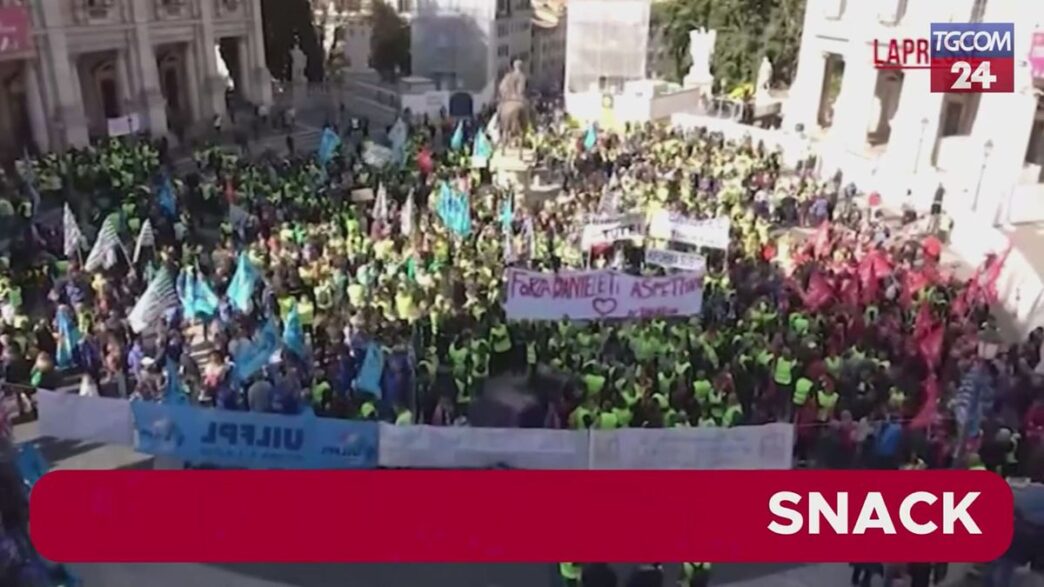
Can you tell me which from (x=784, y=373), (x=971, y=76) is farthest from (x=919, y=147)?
(x=784, y=373)

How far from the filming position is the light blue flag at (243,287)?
1475 cm

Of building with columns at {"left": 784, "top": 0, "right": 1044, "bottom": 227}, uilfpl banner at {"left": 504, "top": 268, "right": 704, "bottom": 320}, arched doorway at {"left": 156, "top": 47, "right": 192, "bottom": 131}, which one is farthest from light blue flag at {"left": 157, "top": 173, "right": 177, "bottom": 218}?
building with columns at {"left": 784, "top": 0, "right": 1044, "bottom": 227}

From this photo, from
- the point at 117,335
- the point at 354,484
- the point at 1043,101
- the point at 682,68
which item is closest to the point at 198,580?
the point at 354,484

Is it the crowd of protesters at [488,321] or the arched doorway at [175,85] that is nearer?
the crowd of protesters at [488,321]

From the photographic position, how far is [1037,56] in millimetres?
26062

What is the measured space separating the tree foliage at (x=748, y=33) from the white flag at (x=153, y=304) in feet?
143

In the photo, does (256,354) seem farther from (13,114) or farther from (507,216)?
(13,114)

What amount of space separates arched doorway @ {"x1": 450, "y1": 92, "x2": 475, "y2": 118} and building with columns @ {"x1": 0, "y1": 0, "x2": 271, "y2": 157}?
10.4 metres

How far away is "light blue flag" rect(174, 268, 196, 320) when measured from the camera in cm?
1450

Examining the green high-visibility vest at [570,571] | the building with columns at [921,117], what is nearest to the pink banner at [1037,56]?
the building with columns at [921,117]

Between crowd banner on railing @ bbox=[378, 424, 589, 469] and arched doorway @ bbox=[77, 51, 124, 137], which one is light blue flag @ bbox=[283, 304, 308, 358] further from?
arched doorway @ bbox=[77, 51, 124, 137]

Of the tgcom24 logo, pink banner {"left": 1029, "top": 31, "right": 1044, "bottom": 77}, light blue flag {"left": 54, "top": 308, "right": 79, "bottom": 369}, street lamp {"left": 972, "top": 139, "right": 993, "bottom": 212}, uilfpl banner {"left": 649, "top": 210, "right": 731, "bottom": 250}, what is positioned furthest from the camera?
the tgcom24 logo

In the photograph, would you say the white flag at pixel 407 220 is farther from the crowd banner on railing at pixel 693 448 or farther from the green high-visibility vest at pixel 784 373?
the crowd banner on railing at pixel 693 448

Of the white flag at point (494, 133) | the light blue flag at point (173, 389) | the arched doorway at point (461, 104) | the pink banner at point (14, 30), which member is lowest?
the arched doorway at point (461, 104)
